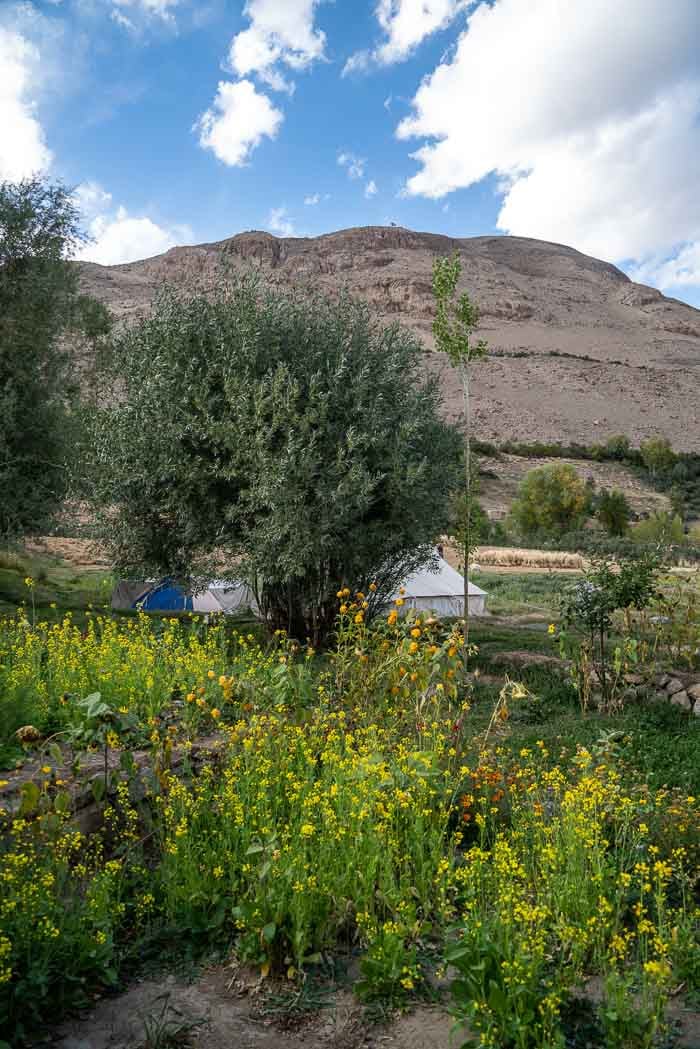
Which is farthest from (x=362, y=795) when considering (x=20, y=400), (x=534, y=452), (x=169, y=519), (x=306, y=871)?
(x=534, y=452)

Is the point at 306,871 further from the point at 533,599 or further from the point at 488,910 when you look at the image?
the point at 533,599

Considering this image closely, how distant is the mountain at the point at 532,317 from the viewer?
8819cm

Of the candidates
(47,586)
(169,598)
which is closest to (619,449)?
(169,598)

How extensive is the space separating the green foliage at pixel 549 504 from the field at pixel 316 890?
45.1 meters

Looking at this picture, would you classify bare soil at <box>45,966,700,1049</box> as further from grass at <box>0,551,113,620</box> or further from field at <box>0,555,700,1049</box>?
grass at <box>0,551,113,620</box>

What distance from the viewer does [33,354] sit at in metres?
14.6

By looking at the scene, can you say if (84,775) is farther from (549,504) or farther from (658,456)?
(658,456)

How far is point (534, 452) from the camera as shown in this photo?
72125 mm

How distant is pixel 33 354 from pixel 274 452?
6.18 metres

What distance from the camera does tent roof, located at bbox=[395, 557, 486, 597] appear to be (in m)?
17.5

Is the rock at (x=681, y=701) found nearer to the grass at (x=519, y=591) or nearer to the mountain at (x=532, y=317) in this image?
the grass at (x=519, y=591)

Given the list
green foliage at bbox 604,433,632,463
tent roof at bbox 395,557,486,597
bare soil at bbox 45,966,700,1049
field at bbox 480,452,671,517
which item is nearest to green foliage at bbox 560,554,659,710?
bare soil at bbox 45,966,700,1049

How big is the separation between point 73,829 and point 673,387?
10734 cm

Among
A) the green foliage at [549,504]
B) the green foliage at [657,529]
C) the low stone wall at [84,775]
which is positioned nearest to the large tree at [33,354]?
the low stone wall at [84,775]
